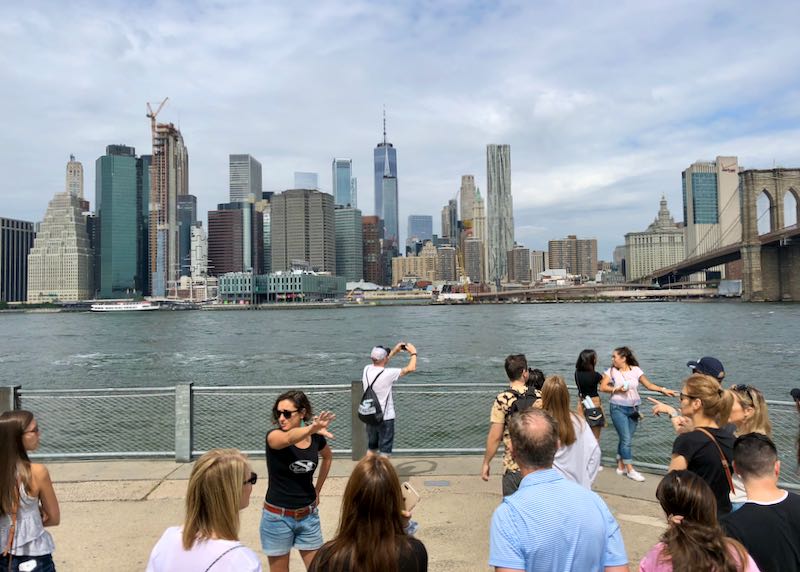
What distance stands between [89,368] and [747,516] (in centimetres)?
3778

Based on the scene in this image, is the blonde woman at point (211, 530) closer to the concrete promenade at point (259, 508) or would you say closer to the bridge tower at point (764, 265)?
the concrete promenade at point (259, 508)

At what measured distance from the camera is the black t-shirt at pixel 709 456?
326 cm

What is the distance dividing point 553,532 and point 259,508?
3922mm

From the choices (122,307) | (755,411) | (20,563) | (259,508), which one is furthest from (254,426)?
(122,307)

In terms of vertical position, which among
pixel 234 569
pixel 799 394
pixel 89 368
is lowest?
pixel 89 368

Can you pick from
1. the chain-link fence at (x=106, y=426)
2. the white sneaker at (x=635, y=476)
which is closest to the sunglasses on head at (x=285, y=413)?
the white sneaker at (x=635, y=476)

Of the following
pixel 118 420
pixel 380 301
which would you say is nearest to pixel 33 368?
pixel 118 420

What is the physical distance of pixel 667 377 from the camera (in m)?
25.6

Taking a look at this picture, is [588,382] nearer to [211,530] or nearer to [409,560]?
[409,560]

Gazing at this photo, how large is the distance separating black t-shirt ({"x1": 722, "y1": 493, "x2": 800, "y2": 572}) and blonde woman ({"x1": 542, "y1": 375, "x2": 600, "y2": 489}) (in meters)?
1.21

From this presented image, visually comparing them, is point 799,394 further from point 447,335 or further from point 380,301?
point 380,301

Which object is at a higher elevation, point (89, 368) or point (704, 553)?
point (704, 553)

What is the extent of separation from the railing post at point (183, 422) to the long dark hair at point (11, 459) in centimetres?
431

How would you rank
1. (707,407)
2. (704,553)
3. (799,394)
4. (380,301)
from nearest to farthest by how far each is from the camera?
(704,553) → (707,407) → (799,394) → (380,301)
